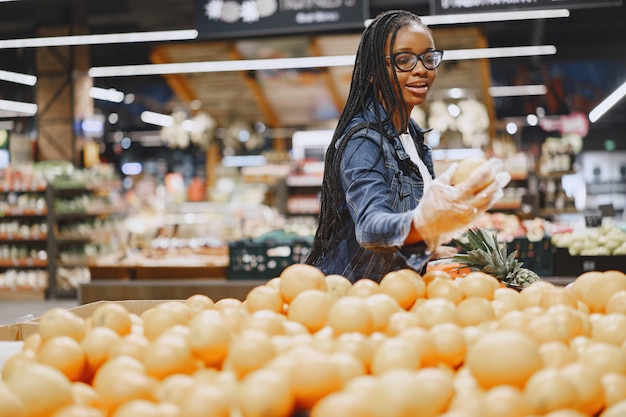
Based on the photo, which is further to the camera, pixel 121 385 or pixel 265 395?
pixel 121 385

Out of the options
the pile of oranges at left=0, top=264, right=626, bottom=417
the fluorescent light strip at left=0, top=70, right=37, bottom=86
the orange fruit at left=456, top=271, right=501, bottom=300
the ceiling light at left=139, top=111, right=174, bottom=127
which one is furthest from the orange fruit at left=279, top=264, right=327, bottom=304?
the ceiling light at left=139, top=111, right=174, bottom=127

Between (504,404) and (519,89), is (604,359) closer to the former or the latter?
(504,404)

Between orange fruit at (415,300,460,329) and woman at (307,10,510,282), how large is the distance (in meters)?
0.26

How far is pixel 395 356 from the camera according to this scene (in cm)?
127

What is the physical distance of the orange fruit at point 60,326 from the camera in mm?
1526

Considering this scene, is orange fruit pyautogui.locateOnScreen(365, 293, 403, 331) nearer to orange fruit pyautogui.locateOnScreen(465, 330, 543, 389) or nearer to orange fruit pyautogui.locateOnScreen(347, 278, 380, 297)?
orange fruit pyautogui.locateOnScreen(347, 278, 380, 297)

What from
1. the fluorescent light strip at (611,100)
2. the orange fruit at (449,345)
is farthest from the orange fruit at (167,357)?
the fluorescent light strip at (611,100)

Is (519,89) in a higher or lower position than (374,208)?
higher

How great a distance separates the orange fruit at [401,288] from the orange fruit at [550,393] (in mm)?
628

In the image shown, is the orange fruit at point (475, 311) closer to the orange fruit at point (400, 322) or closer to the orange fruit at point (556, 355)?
the orange fruit at point (400, 322)

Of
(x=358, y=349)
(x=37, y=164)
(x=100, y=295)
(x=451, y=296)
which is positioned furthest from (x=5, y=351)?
(x=37, y=164)

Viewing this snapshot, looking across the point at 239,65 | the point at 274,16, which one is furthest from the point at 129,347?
the point at 239,65

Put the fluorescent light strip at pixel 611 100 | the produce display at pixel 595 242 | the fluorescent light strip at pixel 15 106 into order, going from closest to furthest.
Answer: the produce display at pixel 595 242, the fluorescent light strip at pixel 611 100, the fluorescent light strip at pixel 15 106

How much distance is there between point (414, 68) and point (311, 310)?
3.05 ft
